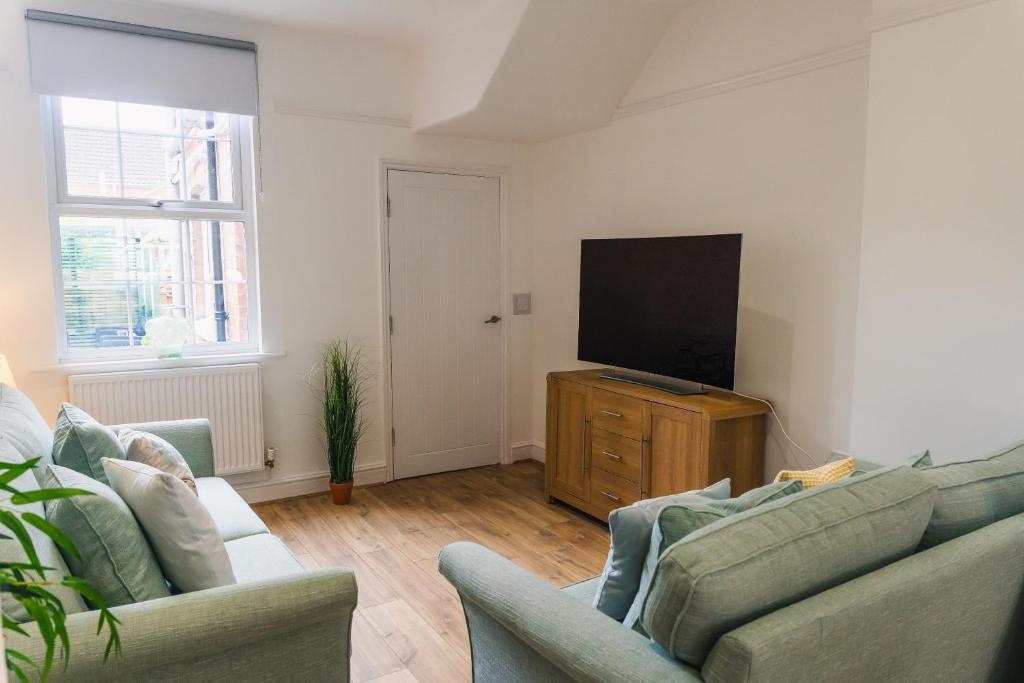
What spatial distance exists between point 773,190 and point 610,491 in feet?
5.49

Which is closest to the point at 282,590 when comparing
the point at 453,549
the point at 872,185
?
the point at 453,549

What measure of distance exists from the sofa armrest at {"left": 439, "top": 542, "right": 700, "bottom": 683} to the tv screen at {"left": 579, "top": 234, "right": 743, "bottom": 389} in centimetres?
191

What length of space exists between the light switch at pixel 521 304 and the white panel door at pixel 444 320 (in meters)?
0.12

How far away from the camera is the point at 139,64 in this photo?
3.65 metres

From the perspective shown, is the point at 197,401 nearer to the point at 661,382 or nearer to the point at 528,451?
the point at 528,451

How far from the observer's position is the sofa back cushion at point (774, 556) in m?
1.22

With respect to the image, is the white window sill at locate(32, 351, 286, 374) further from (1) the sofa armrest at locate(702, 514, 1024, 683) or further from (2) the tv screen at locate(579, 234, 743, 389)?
(1) the sofa armrest at locate(702, 514, 1024, 683)

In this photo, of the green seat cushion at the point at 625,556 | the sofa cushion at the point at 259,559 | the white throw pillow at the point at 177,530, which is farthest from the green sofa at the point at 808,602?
the sofa cushion at the point at 259,559

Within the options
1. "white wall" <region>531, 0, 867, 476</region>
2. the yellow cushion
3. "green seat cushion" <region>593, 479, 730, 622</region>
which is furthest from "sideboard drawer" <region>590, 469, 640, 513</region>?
"green seat cushion" <region>593, 479, 730, 622</region>

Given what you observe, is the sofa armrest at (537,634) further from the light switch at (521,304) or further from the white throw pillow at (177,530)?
the light switch at (521,304)

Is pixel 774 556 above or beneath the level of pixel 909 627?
above

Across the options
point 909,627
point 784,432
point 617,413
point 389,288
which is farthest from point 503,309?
point 909,627

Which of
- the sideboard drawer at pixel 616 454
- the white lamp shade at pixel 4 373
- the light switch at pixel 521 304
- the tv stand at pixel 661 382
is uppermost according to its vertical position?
the light switch at pixel 521 304

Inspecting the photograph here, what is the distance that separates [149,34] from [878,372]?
12.1 feet
